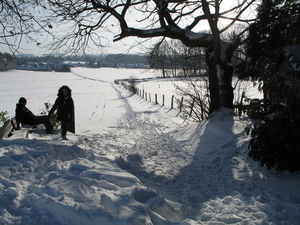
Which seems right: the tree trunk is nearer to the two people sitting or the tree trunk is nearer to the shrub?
the shrub

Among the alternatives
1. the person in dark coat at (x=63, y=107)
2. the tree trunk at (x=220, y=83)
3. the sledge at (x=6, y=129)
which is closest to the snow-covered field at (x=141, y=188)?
the sledge at (x=6, y=129)

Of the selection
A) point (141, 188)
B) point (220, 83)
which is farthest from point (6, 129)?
point (220, 83)

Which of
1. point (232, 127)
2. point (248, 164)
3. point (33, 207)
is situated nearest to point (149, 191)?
point (33, 207)

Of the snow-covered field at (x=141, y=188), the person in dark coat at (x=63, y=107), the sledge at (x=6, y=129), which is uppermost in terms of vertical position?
the person in dark coat at (x=63, y=107)

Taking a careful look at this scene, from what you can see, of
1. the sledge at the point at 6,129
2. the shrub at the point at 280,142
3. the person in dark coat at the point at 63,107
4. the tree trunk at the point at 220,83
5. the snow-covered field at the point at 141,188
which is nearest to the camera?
the snow-covered field at the point at 141,188

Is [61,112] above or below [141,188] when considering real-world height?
above

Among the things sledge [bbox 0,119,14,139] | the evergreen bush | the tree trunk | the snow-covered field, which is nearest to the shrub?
the evergreen bush

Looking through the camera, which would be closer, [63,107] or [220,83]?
[63,107]

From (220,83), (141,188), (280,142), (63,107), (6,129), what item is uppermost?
(220,83)

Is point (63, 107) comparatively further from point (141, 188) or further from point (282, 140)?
point (282, 140)

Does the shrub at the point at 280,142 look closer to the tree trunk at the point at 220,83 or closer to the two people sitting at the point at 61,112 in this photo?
→ the tree trunk at the point at 220,83

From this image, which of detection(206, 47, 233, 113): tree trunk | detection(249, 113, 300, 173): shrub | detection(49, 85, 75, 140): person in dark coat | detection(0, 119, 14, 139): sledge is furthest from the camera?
detection(206, 47, 233, 113): tree trunk

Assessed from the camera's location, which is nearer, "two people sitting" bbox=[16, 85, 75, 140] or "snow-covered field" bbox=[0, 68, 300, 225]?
"snow-covered field" bbox=[0, 68, 300, 225]

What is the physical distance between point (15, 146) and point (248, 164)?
4734mm
